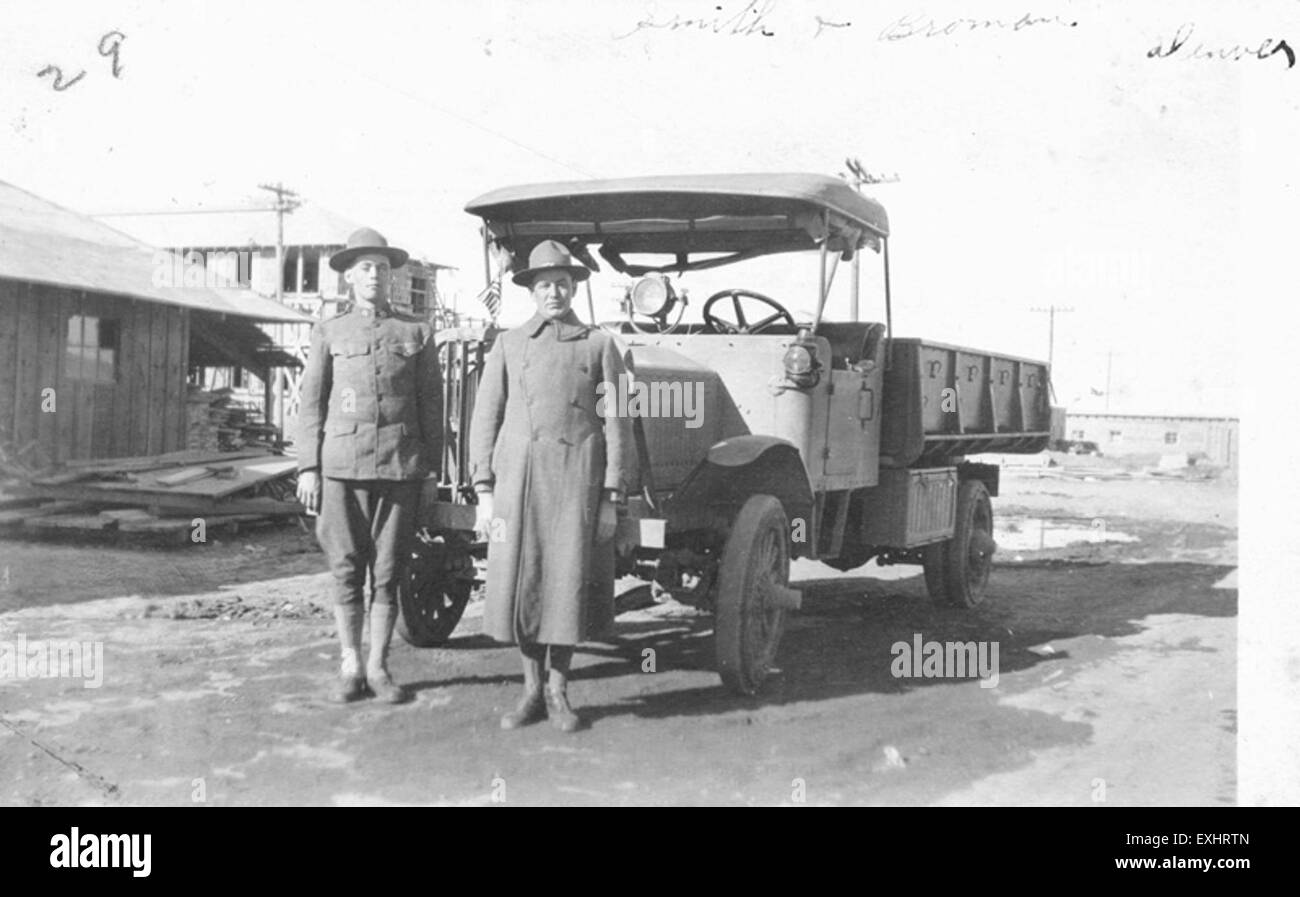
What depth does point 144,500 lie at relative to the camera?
11.9m

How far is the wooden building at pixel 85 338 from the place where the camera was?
14.1 meters

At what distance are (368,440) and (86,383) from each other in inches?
452

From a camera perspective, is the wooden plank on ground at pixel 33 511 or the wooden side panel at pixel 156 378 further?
the wooden side panel at pixel 156 378

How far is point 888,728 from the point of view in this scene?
5238mm

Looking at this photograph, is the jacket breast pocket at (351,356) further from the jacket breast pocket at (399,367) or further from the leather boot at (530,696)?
the leather boot at (530,696)

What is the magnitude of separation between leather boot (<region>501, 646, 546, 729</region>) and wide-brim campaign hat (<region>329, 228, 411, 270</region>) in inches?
74.9

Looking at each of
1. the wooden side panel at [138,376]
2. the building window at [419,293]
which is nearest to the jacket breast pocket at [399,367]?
the wooden side panel at [138,376]

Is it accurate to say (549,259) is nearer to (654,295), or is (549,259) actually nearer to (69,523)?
(654,295)

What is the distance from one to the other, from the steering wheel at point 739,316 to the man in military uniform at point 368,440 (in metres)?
2.06

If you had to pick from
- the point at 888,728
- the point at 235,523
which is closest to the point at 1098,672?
the point at 888,728

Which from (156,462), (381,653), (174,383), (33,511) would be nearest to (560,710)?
(381,653)

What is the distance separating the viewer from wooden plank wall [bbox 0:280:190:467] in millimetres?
14070
